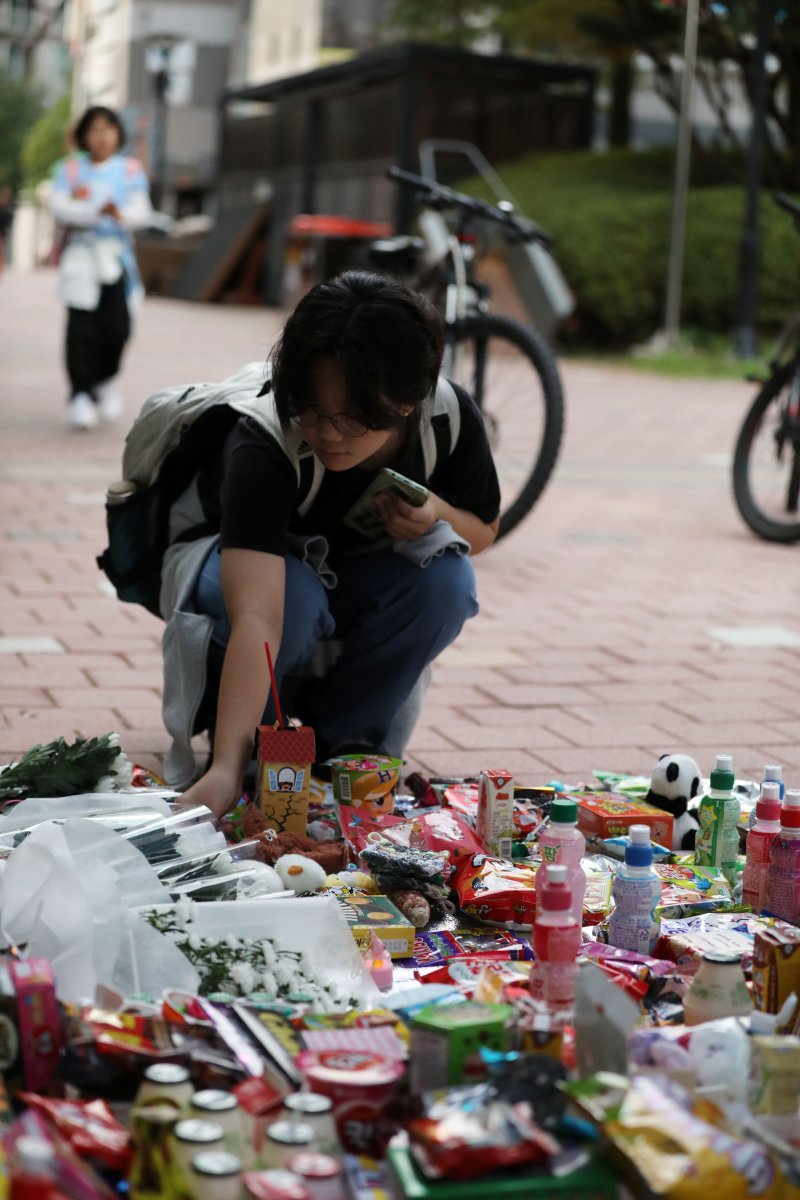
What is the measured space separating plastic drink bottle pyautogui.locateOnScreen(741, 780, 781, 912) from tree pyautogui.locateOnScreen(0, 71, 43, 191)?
6021cm

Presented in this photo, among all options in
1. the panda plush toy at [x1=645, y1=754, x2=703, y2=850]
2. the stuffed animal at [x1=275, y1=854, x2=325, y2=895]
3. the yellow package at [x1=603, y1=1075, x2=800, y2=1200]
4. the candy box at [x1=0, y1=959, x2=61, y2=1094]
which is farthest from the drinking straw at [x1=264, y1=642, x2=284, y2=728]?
the yellow package at [x1=603, y1=1075, x2=800, y2=1200]

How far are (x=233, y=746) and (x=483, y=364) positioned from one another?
359 centimetres

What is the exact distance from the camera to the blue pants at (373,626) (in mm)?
3420

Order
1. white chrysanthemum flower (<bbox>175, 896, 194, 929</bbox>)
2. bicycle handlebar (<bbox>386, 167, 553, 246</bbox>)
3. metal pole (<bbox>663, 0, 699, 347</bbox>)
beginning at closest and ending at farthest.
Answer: white chrysanthemum flower (<bbox>175, 896, 194, 929</bbox>) → bicycle handlebar (<bbox>386, 167, 553, 246</bbox>) → metal pole (<bbox>663, 0, 699, 347</bbox>)

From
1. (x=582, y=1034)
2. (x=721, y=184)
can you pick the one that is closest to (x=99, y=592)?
(x=582, y=1034)

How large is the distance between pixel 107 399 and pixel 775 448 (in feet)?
13.7

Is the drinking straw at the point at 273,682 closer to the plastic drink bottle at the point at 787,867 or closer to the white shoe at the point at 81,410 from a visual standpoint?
the plastic drink bottle at the point at 787,867

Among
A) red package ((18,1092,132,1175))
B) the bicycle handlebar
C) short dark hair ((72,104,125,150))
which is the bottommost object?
red package ((18,1092,132,1175))

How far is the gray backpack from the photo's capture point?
3272mm

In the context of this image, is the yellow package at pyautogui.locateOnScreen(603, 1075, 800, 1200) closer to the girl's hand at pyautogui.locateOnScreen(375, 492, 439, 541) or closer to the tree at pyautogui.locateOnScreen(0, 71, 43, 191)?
the girl's hand at pyautogui.locateOnScreen(375, 492, 439, 541)

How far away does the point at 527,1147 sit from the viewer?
181 centimetres

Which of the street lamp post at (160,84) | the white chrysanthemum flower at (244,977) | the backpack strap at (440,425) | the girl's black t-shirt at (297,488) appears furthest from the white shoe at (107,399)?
the street lamp post at (160,84)

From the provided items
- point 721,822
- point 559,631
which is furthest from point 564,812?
point 559,631

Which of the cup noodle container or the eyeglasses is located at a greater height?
the eyeglasses
